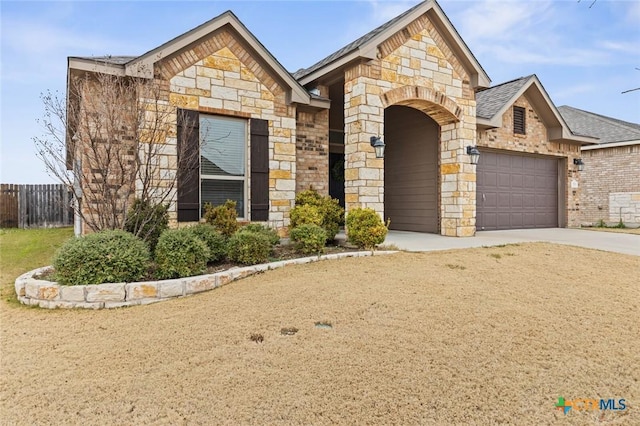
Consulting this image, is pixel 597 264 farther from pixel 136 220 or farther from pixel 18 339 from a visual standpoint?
pixel 18 339

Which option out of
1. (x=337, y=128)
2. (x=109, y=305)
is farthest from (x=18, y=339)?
(x=337, y=128)

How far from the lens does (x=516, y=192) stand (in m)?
12.5

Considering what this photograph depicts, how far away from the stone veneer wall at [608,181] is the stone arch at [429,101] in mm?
10692

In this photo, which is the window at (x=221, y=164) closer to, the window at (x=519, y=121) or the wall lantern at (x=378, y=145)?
the wall lantern at (x=378, y=145)

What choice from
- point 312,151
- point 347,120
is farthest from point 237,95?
point 347,120

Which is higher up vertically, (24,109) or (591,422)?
(24,109)

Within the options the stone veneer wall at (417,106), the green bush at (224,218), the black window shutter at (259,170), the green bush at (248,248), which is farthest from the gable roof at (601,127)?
the green bush at (248,248)

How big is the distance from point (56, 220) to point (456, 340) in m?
15.2

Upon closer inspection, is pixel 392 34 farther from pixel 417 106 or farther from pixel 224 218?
pixel 224 218

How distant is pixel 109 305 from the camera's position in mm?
4762

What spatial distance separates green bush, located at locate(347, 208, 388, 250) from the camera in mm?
7266

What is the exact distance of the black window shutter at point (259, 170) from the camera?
7949 millimetres

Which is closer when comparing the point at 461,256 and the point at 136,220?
the point at 136,220

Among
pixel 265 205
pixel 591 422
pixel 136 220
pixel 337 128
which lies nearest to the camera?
pixel 591 422
